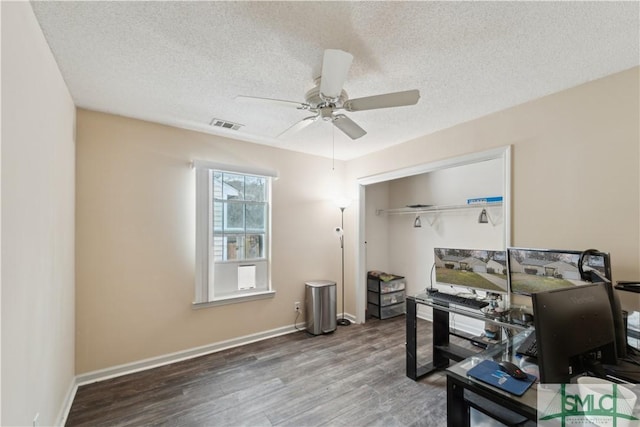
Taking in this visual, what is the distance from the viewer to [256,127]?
10.2ft

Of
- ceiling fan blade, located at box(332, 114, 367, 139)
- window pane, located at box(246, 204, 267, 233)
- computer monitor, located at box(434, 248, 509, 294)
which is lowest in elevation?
computer monitor, located at box(434, 248, 509, 294)

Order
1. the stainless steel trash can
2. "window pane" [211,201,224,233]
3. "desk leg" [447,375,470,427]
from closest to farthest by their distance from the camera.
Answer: "desk leg" [447,375,470,427] → "window pane" [211,201,224,233] → the stainless steel trash can

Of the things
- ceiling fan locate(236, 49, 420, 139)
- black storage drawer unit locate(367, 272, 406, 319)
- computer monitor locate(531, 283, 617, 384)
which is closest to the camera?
computer monitor locate(531, 283, 617, 384)

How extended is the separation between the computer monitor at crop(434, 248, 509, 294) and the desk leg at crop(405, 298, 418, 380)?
1.52 feet

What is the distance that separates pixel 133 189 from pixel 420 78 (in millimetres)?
2929

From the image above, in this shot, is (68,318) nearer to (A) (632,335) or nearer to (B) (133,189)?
(B) (133,189)

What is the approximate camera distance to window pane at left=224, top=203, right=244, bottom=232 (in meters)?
3.47

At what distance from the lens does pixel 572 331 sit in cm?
117

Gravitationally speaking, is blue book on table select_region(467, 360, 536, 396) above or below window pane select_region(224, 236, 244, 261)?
below

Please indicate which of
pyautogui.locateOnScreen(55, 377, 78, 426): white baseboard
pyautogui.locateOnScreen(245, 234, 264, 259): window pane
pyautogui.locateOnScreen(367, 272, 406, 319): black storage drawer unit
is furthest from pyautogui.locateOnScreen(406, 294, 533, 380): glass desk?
pyautogui.locateOnScreen(55, 377, 78, 426): white baseboard

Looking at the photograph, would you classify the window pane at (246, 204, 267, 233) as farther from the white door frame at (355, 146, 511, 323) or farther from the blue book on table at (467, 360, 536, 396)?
the blue book on table at (467, 360, 536, 396)

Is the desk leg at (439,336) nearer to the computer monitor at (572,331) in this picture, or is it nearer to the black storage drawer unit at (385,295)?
the black storage drawer unit at (385,295)

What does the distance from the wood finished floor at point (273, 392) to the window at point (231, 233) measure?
0.75 meters

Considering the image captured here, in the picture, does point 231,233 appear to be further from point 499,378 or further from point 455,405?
point 499,378
